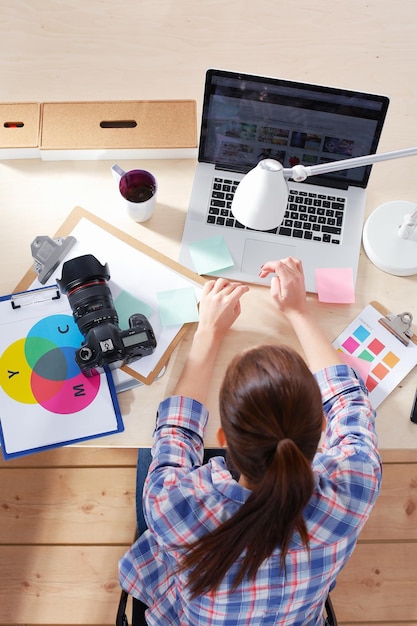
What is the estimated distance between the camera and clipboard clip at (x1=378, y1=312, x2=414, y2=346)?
121cm

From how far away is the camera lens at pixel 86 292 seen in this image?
43.4 inches

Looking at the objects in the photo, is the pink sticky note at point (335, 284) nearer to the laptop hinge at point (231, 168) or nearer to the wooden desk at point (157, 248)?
the wooden desk at point (157, 248)

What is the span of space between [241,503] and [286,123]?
2.50 ft

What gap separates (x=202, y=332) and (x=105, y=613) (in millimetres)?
939

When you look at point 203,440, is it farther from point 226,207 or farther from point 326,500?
point 226,207

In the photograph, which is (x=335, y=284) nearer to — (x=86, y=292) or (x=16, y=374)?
(x=86, y=292)

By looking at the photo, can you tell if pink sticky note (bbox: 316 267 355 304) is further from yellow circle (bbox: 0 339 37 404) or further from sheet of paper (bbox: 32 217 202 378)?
yellow circle (bbox: 0 339 37 404)

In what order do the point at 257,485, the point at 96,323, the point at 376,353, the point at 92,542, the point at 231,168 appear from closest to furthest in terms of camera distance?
the point at 257,485 → the point at 96,323 → the point at 376,353 → the point at 231,168 → the point at 92,542

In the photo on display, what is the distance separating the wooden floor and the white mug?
0.81 metres

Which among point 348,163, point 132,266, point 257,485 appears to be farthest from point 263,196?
point 257,485

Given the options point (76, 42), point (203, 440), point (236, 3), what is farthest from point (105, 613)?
point (236, 3)

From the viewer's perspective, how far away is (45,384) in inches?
44.8

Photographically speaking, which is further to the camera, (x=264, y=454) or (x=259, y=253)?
(x=259, y=253)

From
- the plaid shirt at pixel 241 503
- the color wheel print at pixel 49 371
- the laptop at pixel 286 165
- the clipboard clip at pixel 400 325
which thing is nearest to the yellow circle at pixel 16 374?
the color wheel print at pixel 49 371
